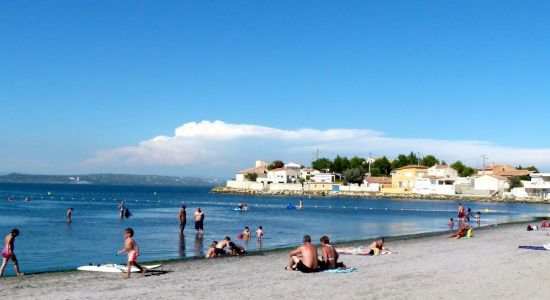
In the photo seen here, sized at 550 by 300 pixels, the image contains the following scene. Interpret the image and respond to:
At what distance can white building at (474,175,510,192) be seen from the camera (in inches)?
5098

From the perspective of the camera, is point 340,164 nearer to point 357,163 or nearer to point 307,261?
point 357,163

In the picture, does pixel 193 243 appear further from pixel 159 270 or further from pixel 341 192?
pixel 341 192

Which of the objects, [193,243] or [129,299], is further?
[193,243]

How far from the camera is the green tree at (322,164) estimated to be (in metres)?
182

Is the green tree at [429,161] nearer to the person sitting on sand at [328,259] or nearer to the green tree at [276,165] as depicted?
the green tree at [276,165]

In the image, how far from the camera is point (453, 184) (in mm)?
134375

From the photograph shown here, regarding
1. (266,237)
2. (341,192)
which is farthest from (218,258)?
(341,192)

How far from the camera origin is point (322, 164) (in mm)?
185375

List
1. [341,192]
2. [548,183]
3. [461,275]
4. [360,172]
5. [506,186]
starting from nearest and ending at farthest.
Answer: [461,275] → [548,183] → [506,186] → [341,192] → [360,172]

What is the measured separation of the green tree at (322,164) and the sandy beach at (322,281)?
160152 mm

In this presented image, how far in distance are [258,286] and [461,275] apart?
19.3 ft

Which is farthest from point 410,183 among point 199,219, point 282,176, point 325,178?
point 199,219

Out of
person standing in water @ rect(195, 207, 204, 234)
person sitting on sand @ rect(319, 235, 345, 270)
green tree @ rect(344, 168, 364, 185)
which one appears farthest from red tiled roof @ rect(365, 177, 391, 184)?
person sitting on sand @ rect(319, 235, 345, 270)

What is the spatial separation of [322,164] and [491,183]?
2514 inches
